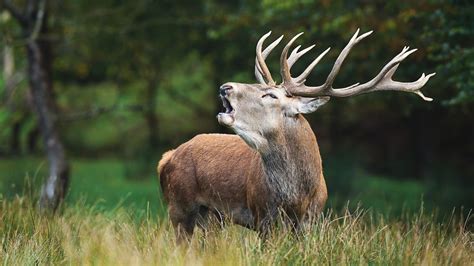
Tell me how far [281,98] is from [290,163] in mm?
517

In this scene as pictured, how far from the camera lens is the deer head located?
7.13 m

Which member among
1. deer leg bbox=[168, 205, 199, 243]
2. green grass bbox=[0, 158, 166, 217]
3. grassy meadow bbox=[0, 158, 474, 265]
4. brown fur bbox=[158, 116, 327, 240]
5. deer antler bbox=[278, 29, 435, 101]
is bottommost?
green grass bbox=[0, 158, 166, 217]

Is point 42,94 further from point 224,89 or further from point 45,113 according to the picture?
point 224,89

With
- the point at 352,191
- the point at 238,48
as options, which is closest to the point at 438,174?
the point at 352,191

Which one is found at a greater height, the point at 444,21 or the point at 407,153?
the point at 444,21

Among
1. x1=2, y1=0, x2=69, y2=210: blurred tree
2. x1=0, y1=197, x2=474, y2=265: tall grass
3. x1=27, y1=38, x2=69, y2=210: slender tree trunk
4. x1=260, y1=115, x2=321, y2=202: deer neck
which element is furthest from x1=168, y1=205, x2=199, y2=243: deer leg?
x1=27, y1=38, x2=69, y2=210: slender tree trunk

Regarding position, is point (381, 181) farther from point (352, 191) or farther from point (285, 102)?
point (285, 102)

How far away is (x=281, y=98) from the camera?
24.0 ft

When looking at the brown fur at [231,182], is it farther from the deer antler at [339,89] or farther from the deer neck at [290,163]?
the deer antler at [339,89]

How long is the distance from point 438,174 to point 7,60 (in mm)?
11027

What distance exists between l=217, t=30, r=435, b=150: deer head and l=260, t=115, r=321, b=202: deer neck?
0.18 ft

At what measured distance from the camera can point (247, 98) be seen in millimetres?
7191

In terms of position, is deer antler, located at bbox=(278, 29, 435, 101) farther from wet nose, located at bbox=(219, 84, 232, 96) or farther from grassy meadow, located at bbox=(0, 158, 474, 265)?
grassy meadow, located at bbox=(0, 158, 474, 265)

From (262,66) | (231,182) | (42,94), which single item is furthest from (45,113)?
(262,66)
